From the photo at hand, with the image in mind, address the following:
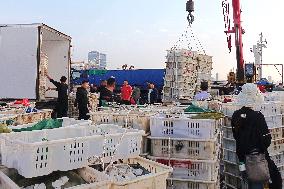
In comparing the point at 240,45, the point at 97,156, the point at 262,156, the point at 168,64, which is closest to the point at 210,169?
the point at 262,156

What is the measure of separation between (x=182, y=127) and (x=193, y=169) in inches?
24.4

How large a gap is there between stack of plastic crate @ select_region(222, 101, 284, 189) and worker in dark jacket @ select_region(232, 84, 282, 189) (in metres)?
1.61

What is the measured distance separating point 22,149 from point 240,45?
2026 cm

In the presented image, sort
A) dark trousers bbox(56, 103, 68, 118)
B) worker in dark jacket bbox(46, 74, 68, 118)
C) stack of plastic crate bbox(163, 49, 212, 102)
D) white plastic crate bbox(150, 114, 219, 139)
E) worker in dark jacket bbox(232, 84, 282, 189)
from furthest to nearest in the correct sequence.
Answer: stack of plastic crate bbox(163, 49, 212, 102) < dark trousers bbox(56, 103, 68, 118) < worker in dark jacket bbox(46, 74, 68, 118) < white plastic crate bbox(150, 114, 219, 139) < worker in dark jacket bbox(232, 84, 282, 189)

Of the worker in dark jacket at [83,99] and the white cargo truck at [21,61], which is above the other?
the white cargo truck at [21,61]

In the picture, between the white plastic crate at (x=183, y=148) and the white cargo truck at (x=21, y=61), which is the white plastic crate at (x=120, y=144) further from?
the white cargo truck at (x=21, y=61)

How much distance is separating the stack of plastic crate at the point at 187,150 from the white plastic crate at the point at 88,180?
6.27ft

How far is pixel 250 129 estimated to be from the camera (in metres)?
4.82

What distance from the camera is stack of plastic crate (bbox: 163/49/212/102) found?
1695cm

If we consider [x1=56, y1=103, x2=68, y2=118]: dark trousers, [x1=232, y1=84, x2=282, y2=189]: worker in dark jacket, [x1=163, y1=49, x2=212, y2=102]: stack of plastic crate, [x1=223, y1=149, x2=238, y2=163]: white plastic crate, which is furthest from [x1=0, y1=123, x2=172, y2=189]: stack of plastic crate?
[x1=163, y1=49, x2=212, y2=102]: stack of plastic crate

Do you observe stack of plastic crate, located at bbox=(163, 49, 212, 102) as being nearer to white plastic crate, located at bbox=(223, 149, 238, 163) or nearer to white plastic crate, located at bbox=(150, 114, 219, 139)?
white plastic crate, located at bbox=(223, 149, 238, 163)

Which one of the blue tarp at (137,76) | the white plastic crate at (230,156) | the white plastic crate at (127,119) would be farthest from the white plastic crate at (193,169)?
the blue tarp at (137,76)

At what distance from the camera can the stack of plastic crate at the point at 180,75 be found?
667 inches

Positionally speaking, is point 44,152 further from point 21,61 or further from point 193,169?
point 21,61
